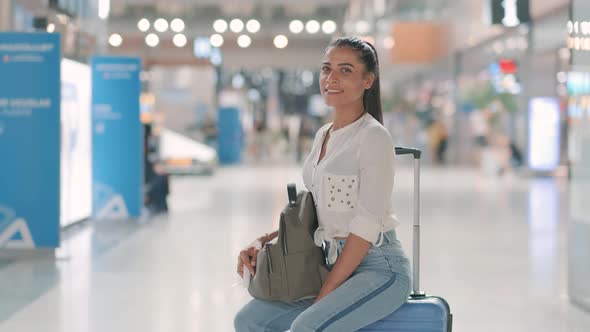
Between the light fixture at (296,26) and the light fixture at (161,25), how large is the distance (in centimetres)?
301

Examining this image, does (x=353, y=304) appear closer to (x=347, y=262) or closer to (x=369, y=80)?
(x=347, y=262)

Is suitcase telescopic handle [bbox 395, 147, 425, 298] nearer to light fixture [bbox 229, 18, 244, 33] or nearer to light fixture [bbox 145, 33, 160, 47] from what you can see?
light fixture [bbox 229, 18, 244, 33]

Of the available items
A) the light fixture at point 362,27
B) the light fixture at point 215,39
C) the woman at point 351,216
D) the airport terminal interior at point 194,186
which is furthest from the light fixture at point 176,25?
the woman at point 351,216

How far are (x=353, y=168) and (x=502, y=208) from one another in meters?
10.5

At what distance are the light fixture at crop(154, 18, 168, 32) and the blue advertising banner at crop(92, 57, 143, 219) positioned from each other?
12027 millimetres

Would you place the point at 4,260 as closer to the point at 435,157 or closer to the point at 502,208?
the point at 502,208

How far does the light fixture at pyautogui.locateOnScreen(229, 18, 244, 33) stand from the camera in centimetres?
2320

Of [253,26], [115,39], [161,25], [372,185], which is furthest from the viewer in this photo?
[115,39]

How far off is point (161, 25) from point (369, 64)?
20.2 m

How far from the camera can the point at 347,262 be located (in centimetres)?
286

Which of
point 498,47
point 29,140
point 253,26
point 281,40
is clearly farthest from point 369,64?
point 498,47

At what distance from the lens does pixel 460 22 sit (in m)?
28.7

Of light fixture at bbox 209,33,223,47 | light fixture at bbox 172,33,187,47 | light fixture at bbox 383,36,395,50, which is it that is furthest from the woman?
light fixture at bbox 383,36,395,50

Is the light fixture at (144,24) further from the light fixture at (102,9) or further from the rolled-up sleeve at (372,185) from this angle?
the rolled-up sleeve at (372,185)
